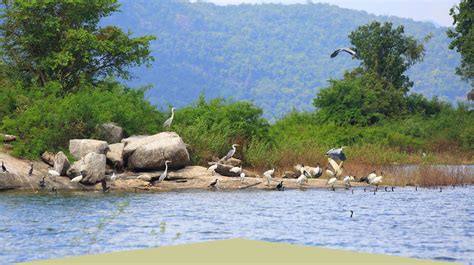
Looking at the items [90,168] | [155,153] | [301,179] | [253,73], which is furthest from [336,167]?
[253,73]

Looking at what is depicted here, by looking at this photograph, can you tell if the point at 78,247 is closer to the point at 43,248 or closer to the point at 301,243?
the point at 43,248

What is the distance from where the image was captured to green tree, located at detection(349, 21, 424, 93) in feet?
258

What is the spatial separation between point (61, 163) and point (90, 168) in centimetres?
112

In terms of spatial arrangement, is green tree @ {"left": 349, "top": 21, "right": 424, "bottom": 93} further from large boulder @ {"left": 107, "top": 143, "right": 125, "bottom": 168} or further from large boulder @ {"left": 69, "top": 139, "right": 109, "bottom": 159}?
large boulder @ {"left": 69, "top": 139, "right": 109, "bottom": 159}

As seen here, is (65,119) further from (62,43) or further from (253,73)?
(253,73)

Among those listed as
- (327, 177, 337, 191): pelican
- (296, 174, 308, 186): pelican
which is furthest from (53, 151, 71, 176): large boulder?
(327, 177, 337, 191): pelican

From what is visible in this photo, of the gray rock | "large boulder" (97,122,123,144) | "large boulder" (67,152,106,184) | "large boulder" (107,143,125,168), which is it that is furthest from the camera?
"large boulder" (97,122,123,144)

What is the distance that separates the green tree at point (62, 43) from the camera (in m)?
41.3

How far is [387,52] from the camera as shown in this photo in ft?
261

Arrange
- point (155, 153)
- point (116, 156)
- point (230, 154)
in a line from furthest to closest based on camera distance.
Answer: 1. point (230, 154)
2. point (116, 156)
3. point (155, 153)

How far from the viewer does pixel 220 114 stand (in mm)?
41438

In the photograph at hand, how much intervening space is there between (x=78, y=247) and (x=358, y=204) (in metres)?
13.7

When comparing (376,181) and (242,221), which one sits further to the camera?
(376,181)

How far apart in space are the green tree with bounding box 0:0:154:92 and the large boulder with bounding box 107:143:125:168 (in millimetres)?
7036
